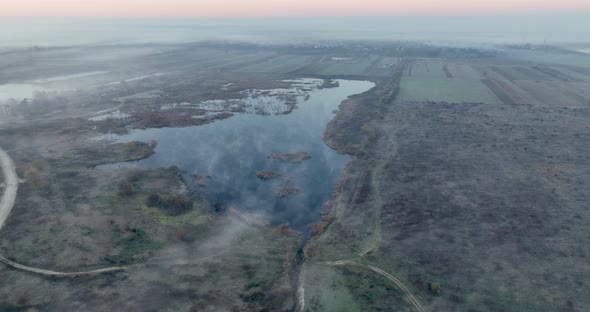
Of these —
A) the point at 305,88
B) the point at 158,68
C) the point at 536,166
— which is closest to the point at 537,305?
the point at 536,166

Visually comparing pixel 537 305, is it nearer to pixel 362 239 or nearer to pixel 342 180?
pixel 362 239

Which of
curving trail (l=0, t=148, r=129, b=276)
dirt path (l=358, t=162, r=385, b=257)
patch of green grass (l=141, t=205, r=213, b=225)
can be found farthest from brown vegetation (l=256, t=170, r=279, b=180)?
curving trail (l=0, t=148, r=129, b=276)

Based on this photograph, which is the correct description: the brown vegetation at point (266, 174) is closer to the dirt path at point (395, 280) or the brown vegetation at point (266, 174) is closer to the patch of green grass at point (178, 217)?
the patch of green grass at point (178, 217)

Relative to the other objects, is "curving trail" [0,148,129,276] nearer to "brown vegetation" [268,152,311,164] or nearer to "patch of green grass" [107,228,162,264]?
Result: "patch of green grass" [107,228,162,264]

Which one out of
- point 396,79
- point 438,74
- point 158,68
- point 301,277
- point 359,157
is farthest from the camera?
point 158,68

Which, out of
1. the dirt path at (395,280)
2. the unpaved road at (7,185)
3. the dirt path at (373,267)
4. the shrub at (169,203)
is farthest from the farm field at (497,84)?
the unpaved road at (7,185)

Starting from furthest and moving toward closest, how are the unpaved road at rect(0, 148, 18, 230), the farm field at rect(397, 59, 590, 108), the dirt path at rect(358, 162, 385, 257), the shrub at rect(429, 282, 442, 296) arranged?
1. the farm field at rect(397, 59, 590, 108)
2. the unpaved road at rect(0, 148, 18, 230)
3. the dirt path at rect(358, 162, 385, 257)
4. the shrub at rect(429, 282, 442, 296)

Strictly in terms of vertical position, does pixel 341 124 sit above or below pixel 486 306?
above
